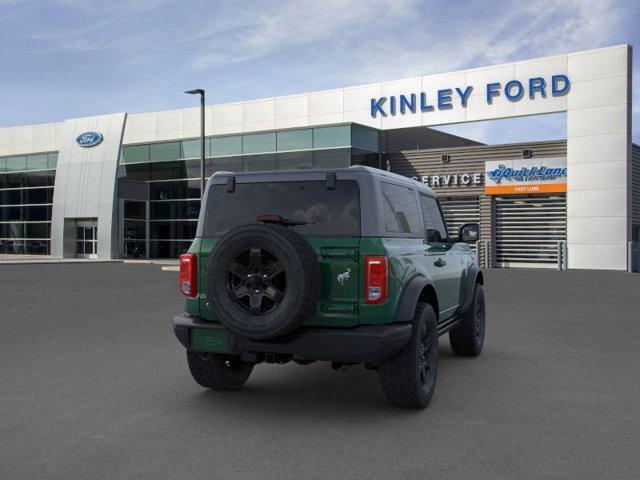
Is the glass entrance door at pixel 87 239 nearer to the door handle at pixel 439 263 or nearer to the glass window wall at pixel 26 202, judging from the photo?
the glass window wall at pixel 26 202

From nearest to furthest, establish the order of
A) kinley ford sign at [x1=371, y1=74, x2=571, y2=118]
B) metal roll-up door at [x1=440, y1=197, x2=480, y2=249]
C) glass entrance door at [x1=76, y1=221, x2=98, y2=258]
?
1. kinley ford sign at [x1=371, y1=74, x2=571, y2=118]
2. metal roll-up door at [x1=440, y1=197, x2=480, y2=249]
3. glass entrance door at [x1=76, y1=221, x2=98, y2=258]

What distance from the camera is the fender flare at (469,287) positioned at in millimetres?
7410

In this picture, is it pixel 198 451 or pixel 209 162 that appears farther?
pixel 209 162

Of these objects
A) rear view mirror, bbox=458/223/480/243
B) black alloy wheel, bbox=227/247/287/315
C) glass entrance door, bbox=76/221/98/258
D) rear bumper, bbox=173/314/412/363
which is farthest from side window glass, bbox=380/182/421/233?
glass entrance door, bbox=76/221/98/258

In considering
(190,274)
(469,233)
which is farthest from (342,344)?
(469,233)

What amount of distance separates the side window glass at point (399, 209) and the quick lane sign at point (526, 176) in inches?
903

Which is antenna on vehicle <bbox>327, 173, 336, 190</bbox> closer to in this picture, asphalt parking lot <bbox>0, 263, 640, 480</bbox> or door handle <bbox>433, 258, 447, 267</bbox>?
door handle <bbox>433, 258, 447, 267</bbox>

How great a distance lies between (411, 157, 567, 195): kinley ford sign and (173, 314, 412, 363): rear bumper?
24369 millimetres

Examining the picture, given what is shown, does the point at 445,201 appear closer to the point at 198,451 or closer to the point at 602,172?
the point at 602,172

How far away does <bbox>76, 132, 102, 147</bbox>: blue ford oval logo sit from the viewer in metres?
38.6

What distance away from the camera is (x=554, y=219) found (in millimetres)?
28047

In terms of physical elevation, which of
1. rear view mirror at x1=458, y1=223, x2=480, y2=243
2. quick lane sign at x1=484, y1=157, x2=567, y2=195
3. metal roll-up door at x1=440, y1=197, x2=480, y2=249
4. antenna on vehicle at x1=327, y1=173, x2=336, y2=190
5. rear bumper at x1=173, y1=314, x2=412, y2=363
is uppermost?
quick lane sign at x1=484, y1=157, x2=567, y2=195

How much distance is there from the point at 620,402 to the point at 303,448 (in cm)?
290

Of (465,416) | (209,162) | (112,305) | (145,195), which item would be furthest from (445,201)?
(465,416)
